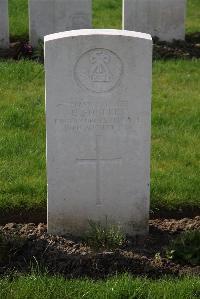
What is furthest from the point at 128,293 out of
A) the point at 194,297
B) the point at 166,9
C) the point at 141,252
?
the point at 166,9

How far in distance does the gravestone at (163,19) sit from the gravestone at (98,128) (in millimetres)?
6232

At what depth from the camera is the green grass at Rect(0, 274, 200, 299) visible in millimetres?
4008

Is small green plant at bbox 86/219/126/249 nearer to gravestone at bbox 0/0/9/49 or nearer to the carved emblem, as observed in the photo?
the carved emblem

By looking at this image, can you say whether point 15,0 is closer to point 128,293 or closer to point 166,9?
point 166,9

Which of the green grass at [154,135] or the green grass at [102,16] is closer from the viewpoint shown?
the green grass at [154,135]

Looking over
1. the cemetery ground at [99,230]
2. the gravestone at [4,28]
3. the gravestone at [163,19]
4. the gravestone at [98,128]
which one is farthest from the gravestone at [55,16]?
the gravestone at [98,128]

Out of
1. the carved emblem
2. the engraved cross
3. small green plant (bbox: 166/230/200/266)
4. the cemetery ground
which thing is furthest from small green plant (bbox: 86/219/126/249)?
the carved emblem

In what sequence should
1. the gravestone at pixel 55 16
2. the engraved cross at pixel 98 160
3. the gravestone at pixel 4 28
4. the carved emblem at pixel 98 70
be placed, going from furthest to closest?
the gravestone at pixel 55 16 < the gravestone at pixel 4 28 < the engraved cross at pixel 98 160 < the carved emblem at pixel 98 70

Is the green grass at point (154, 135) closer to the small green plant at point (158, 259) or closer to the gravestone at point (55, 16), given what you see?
the small green plant at point (158, 259)

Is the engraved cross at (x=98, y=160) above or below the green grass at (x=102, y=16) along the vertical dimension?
below

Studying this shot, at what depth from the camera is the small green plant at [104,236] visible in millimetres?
4707

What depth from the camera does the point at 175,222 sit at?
16.9ft

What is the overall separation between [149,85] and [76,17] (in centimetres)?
579

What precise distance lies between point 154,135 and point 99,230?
2.13m
